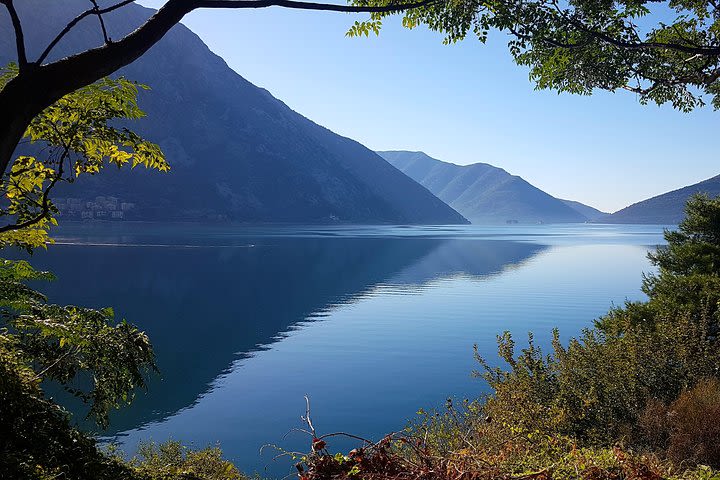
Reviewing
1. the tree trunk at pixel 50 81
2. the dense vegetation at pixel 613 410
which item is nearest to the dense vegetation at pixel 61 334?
the tree trunk at pixel 50 81

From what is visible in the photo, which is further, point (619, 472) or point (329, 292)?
point (329, 292)

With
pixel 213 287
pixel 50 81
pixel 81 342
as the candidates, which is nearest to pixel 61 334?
pixel 81 342

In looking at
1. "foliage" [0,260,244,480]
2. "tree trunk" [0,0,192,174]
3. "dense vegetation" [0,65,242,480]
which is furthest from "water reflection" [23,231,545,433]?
"tree trunk" [0,0,192,174]

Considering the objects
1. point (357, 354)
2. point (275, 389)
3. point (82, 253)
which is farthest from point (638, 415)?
point (82, 253)

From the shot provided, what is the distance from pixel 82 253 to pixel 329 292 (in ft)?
214

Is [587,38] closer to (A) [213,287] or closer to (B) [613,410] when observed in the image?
(B) [613,410]

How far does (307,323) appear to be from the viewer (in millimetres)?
59125

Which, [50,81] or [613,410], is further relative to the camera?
[613,410]

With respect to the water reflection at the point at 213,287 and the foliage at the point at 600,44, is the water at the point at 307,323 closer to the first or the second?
the water reflection at the point at 213,287

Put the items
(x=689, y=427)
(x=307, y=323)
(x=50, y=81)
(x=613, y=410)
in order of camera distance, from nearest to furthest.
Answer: (x=50, y=81)
(x=689, y=427)
(x=613, y=410)
(x=307, y=323)

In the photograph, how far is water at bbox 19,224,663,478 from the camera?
31094 millimetres

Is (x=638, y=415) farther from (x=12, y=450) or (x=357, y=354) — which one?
(x=357, y=354)

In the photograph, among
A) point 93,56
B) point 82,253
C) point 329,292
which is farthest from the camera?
point 82,253

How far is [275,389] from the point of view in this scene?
118ft
